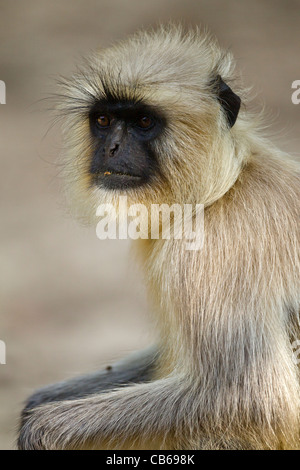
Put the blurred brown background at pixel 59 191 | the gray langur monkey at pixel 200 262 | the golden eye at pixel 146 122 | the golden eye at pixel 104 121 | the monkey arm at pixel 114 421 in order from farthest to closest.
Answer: the blurred brown background at pixel 59 191, the golden eye at pixel 104 121, the golden eye at pixel 146 122, the monkey arm at pixel 114 421, the gray langur monkey at pixel 200 262

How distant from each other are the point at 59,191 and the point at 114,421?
2021 millimetres

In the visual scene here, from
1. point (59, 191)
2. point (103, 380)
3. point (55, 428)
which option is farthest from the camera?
point (59, 191)

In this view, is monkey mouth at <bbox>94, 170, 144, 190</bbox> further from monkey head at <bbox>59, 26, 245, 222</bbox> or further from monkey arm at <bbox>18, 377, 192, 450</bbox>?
monkey arm at <bbox>18, 377, 192, 450</bbox>

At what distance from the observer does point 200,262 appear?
447 centimetres

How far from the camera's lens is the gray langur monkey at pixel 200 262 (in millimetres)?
4371

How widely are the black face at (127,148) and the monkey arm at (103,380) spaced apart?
157cm

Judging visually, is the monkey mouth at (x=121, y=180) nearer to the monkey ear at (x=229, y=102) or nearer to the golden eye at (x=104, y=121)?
the golden eye at (x=104, y=121)

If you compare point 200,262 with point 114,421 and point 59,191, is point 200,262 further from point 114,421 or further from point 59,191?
point 59,191

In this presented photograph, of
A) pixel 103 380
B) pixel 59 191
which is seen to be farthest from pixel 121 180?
pixel 103 380

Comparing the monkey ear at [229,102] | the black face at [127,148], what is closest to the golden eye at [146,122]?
the black face at [127,148]

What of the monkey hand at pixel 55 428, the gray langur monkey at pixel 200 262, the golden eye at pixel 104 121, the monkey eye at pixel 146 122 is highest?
the golden eye at pixel 104 121

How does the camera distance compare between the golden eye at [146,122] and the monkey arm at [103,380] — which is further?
the monkey arm at [103,380]

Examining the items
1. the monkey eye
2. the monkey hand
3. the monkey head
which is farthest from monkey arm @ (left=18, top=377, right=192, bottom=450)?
the monkey eye

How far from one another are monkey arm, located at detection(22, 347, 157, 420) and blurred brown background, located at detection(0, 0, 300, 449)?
19cm
